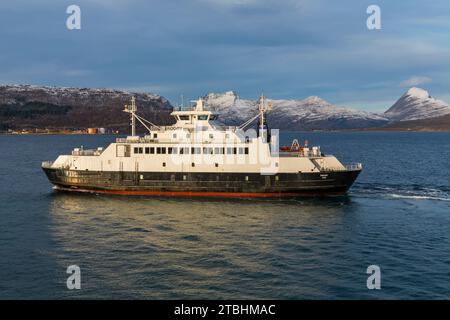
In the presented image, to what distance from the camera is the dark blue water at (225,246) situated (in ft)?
74.6

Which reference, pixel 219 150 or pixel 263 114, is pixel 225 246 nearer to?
pixel 219 150

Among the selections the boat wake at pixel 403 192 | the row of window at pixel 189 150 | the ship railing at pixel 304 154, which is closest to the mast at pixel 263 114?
the row of window at pixel 189 150

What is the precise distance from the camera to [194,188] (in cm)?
4547

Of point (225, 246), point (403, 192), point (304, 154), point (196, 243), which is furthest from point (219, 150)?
point (403, 192)

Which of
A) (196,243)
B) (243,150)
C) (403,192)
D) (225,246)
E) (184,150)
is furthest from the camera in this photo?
(403,192)

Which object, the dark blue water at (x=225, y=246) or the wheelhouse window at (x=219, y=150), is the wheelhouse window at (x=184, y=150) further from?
the dark blue water at (x=225, y=246)

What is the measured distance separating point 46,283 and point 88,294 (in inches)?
119

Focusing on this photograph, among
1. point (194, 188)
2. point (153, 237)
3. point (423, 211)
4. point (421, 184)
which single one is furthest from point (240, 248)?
point (421, 184)

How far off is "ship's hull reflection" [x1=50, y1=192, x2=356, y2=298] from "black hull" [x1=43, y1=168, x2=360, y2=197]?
4.89ft

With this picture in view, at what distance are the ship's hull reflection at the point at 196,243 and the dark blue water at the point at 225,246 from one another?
7 cm

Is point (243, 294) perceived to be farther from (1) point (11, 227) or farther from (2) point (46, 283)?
(1) point (11, 227)

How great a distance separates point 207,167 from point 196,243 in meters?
15.8

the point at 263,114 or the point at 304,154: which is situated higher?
the point at 263,114

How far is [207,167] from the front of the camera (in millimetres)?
45281
